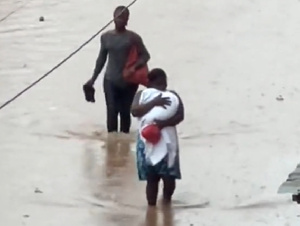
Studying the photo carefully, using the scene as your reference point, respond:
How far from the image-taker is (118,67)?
1306 centimetres

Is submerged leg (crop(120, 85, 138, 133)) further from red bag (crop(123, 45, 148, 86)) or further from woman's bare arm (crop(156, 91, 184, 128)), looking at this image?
woman's bare arm (crop(156, 91, 184, 128))

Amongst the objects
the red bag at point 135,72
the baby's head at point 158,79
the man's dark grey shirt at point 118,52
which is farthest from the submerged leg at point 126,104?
the baby's head at point 158,79

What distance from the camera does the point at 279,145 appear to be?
1268 cm

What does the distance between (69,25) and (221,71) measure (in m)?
4.26

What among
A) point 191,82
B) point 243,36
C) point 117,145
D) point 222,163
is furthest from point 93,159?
point 243,36

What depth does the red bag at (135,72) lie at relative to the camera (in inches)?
503

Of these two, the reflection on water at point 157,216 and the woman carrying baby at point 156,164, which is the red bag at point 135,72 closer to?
the woman carrying baby at point 156,164

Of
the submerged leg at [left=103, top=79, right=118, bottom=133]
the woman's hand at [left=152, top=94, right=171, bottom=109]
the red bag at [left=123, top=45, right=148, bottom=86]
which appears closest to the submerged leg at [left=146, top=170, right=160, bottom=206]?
the woman's hand at [left=152, top=94, right=171, bottom=109]

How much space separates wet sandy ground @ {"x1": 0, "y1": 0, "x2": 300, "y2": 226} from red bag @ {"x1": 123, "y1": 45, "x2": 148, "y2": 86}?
724mm

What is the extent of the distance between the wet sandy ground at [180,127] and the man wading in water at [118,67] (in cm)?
32

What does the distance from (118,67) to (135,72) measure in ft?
1.06

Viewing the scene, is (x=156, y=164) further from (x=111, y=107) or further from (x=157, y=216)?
(x=111, y=107)

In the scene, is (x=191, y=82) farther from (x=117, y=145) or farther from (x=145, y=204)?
(x=145, y=204)

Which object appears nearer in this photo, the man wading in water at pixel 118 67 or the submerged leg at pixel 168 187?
the submerged leg at pixel 168 187
